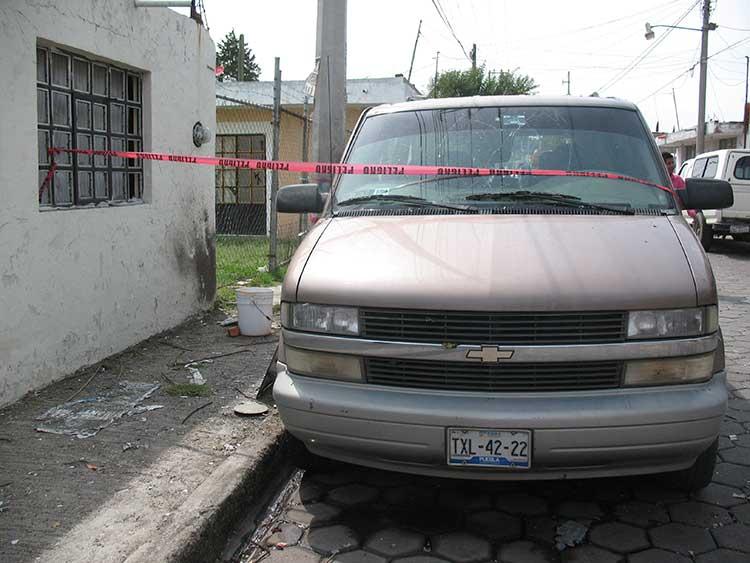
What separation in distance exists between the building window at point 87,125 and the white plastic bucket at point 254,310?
1.24 meters

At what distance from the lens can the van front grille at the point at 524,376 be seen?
2.99 metres

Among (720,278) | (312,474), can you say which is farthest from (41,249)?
(720,278)

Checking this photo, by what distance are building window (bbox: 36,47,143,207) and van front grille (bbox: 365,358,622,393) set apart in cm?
327

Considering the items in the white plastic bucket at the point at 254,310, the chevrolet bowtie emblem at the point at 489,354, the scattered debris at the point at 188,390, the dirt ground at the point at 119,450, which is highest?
the chevrolet bowtie emblem at the point at 489,354

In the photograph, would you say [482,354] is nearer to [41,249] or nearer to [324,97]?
[41,249]

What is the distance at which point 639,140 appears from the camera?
4238 mm

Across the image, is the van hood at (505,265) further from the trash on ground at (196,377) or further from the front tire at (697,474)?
the trash on ground at (196,377)

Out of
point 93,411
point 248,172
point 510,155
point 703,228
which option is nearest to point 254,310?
point 93,411

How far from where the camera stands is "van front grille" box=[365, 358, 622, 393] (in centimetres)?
299

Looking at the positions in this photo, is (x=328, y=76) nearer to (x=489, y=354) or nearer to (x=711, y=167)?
(x=489, y=354)

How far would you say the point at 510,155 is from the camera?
4.15m

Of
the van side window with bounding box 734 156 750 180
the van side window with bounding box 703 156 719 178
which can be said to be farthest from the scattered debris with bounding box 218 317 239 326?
the van side window with bounding box 703 156 719 178

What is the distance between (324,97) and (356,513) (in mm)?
4101

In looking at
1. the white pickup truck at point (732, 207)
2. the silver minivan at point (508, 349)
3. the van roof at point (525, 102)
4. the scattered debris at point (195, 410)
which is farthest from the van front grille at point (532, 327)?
the white pickup truck at point (732, 207)
